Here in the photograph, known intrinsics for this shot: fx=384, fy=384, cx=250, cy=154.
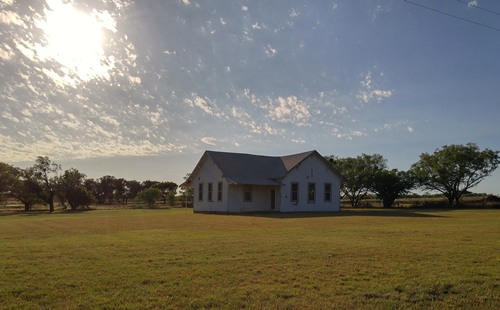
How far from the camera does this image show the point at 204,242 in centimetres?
1115

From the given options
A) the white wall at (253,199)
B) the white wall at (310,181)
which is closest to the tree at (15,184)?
the white wall at (253,199)

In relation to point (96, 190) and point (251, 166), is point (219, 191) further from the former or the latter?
point (96, 190)

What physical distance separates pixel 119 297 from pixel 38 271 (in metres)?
2.56

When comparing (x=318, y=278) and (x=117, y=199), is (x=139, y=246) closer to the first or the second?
(x=318, y=278)

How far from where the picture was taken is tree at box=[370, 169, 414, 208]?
52812mm

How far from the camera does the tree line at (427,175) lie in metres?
52.5

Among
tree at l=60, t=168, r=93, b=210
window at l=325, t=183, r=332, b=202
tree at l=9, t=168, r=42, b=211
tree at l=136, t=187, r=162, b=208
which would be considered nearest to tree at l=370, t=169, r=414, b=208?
window at l=325, t=183, r=332, b=202

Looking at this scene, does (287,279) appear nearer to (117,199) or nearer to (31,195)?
(31,195)

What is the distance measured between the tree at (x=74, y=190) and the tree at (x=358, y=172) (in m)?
35.7

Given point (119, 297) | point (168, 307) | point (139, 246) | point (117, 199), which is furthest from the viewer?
point (117, 199)

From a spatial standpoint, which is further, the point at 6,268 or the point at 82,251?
the point at 82,251

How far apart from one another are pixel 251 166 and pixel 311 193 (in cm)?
576

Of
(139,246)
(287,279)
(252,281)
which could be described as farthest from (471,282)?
(139,246)

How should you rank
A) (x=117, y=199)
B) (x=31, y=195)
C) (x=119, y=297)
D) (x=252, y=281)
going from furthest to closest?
(x=117, y=199) → (x=31, y=195) → (x=252, y=281) → (x=119, y=297)
